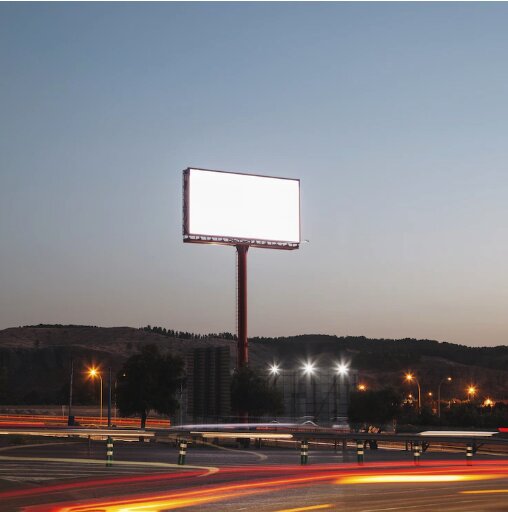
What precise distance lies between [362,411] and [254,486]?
69.0m

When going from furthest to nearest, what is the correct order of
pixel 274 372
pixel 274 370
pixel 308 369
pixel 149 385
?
pixel 308 369 → pixel 274 372 → pixel 274 370 → pixel 149 385

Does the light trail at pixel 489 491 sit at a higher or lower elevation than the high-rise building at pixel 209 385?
lower

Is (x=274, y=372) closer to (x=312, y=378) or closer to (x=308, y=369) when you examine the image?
(x=308, y=369)

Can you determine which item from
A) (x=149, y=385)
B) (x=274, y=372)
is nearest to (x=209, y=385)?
(x=149, y=385)

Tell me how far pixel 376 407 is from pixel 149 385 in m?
24.2

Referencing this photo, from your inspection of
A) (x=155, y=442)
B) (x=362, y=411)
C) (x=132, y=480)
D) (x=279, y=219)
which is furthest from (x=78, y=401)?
(x=132, y=480)

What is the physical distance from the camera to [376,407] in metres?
91.6

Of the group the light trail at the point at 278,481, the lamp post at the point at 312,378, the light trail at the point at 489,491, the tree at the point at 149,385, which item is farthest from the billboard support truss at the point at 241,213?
the light trail at the point at 489,491

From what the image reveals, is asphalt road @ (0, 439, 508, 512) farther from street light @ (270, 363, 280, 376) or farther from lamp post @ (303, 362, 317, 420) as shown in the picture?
lamp post @ (303, 362, 317, 420)

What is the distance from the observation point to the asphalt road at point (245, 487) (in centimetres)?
2077

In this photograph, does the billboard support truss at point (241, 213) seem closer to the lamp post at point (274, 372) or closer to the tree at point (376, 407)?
the tree at point (376, 407)

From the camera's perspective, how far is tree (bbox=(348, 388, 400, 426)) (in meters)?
91.2

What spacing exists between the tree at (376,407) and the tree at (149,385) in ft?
69.0

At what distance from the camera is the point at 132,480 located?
27.0m
